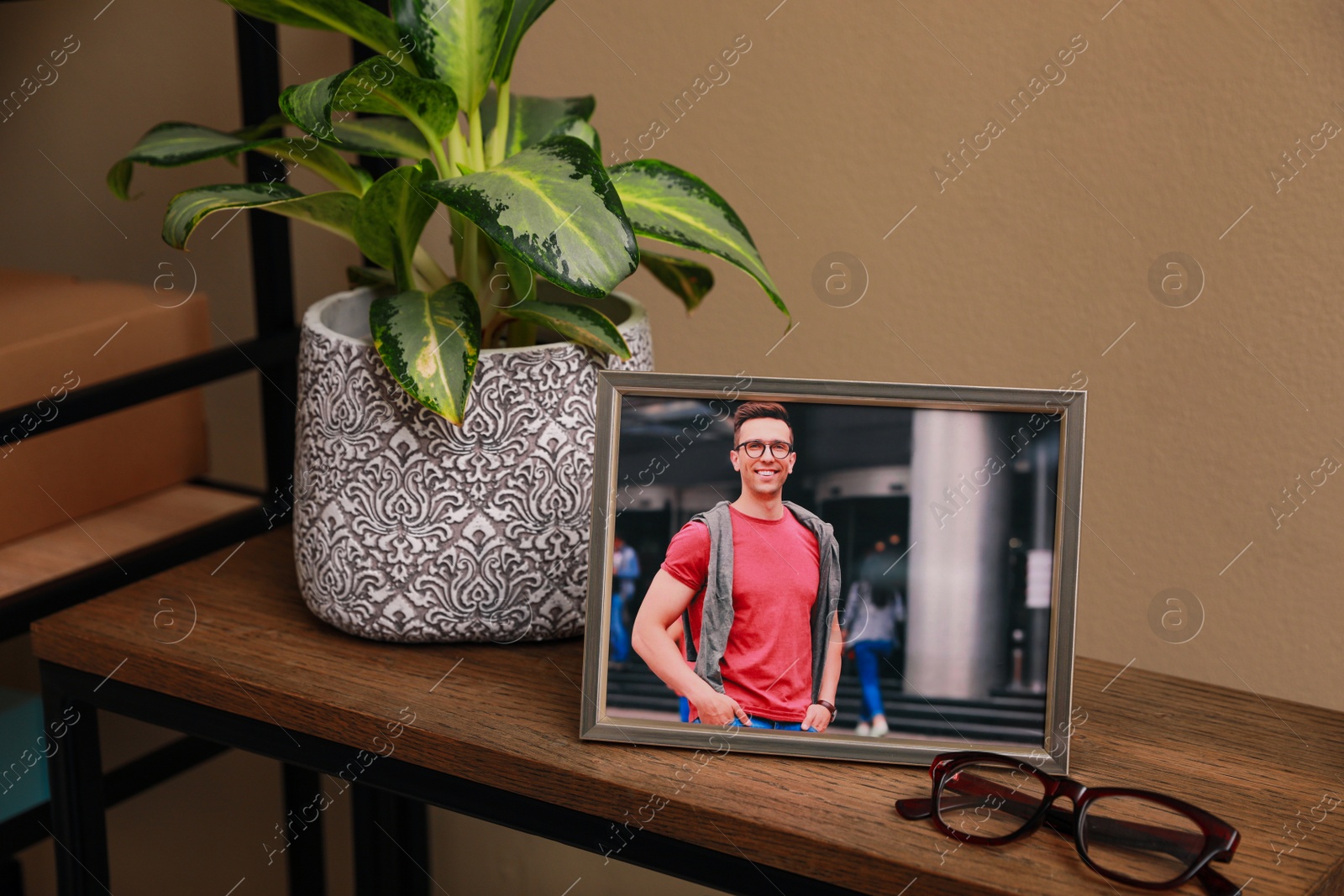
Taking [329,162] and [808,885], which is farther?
[329,162]

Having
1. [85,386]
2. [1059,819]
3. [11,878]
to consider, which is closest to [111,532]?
[85,386]

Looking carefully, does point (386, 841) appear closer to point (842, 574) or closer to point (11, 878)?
point (11, 878)

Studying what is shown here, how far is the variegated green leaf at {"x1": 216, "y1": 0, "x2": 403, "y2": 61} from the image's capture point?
2.34ft

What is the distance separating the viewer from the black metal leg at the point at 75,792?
2.73 feet

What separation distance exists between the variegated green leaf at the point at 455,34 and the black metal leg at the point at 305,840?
0.85 metres

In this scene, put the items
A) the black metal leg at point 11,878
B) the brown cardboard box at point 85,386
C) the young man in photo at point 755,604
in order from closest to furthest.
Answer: the young man in photo at point 755,604
the brown cardboard box at point 85,386
the black metal leg at point 11,878

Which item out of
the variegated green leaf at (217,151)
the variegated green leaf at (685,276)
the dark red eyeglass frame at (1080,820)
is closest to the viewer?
the dark red eyeglass frame at (1080,820)

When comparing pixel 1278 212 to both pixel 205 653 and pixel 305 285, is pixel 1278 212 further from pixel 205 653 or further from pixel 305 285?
pixel 305 285

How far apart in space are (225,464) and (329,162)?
2.32ft

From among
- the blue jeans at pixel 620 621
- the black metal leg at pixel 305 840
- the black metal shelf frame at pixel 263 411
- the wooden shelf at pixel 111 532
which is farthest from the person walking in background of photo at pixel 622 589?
the black metal leg at pixel 305 840

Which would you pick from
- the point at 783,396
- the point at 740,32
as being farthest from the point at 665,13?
the point at 783,396

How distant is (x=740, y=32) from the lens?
1002mm

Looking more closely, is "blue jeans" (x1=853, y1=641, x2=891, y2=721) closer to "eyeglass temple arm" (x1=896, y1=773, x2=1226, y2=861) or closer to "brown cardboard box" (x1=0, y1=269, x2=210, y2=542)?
"eyeglass temple arm" (x1=896, y1=773, x2=1226, y2=861)

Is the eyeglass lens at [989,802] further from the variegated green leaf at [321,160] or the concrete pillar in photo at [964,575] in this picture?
the variegated green leaf at [321,160]
